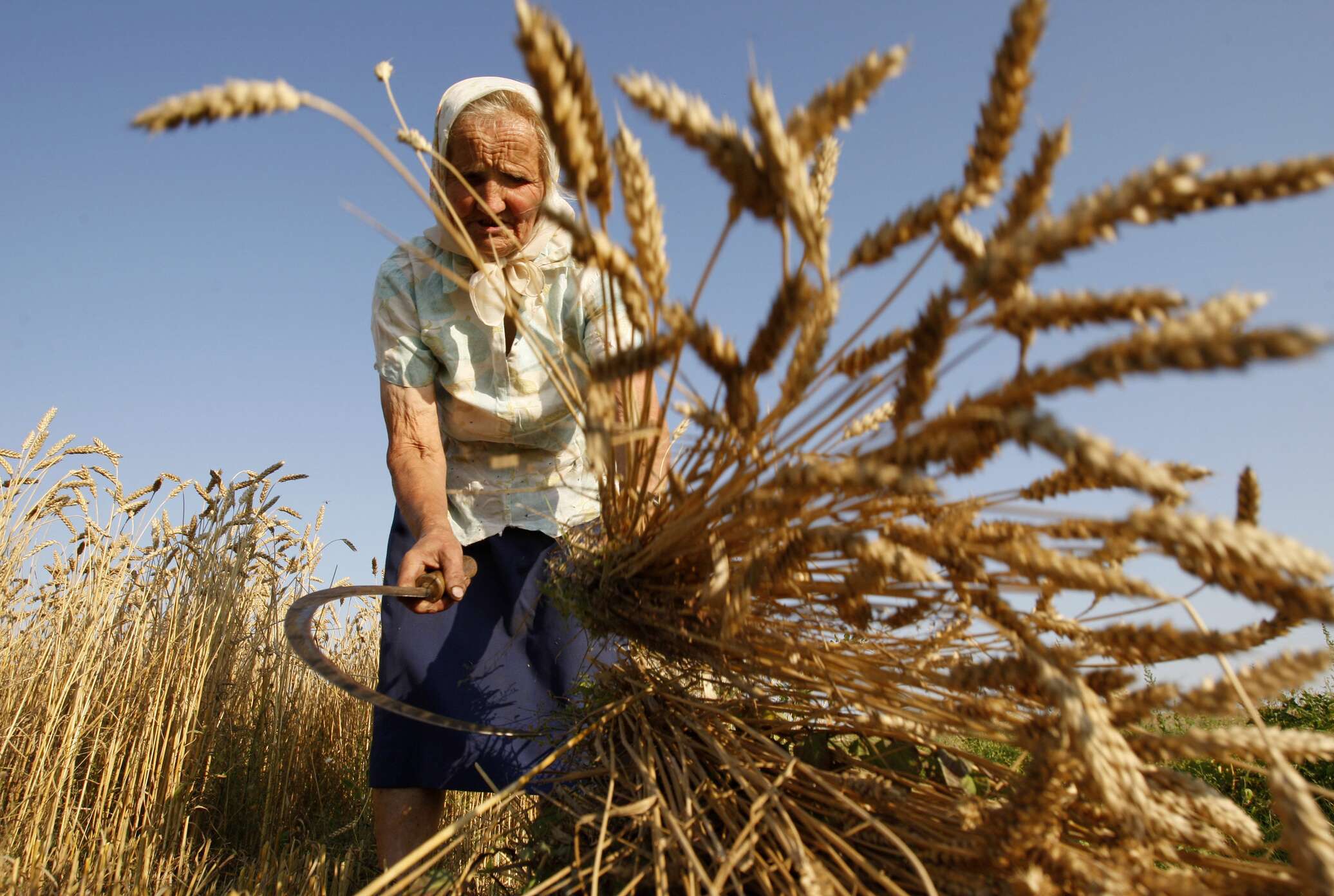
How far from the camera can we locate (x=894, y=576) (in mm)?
805

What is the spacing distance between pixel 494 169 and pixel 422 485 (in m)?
0.79

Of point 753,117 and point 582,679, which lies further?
point 582,679

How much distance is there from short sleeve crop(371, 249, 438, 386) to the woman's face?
0.26m

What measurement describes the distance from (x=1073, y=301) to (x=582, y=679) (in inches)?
43.5

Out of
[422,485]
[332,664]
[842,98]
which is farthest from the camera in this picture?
[422,485]

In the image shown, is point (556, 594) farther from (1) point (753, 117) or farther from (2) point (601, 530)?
(1) point (753, 117)

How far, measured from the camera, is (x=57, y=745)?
3.09 metres

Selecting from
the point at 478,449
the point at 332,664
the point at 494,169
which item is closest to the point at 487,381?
the point at 478,449

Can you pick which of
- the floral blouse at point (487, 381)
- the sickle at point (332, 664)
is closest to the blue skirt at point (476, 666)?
the floral blouse at point (487, 381)

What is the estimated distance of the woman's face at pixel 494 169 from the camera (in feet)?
6.70

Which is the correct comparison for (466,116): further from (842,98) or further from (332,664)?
(842,98)

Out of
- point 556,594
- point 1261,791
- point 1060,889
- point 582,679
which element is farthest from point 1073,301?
point 1261,791

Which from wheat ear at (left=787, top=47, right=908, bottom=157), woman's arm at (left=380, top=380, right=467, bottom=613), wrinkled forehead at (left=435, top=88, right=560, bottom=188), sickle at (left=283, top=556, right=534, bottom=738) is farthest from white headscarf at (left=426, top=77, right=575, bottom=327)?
wheat ear at (left=787, top=47, right=908, bottom=157)

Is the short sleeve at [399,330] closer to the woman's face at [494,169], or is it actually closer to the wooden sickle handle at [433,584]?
the woman's face at [494,169]
